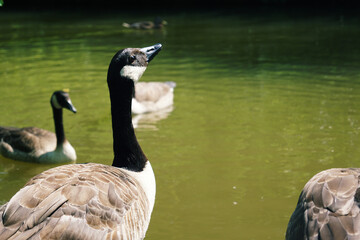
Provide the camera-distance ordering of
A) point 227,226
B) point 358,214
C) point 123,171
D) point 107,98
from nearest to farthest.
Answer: point 358,214 → point 123,171 → point 227,226 → point 107,98

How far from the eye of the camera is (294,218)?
4551mm

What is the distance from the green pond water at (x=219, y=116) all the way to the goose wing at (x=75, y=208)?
62.1 inches

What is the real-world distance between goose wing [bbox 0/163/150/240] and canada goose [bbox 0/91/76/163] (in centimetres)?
375

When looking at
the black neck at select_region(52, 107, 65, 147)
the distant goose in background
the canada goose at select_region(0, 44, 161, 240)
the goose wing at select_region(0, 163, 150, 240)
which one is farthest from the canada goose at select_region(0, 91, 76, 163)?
the distant goose in background

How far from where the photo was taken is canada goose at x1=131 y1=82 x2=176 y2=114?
11.3 meters

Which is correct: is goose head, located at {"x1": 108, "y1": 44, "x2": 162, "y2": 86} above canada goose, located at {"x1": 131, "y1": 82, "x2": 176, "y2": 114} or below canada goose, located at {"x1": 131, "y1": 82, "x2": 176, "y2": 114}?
above

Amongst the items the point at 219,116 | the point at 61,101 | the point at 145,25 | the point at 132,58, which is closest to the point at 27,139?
the point at 61,101

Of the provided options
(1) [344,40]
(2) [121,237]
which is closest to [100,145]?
(2) [121,237]

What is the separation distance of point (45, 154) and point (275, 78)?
247 inches

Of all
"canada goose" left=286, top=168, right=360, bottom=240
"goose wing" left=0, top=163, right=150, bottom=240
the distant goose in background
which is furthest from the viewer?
the distant goose in background

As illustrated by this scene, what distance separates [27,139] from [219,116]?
3.43 m

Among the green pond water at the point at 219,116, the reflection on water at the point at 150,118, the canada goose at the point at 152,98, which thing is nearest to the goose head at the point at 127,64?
the green pond water at the point at 219,116

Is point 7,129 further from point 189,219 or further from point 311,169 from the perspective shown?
point 311,169

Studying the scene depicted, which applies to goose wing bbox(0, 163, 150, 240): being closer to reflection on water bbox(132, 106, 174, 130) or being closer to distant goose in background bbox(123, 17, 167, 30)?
reflection on water bbox(132, 106, 174, 130)
